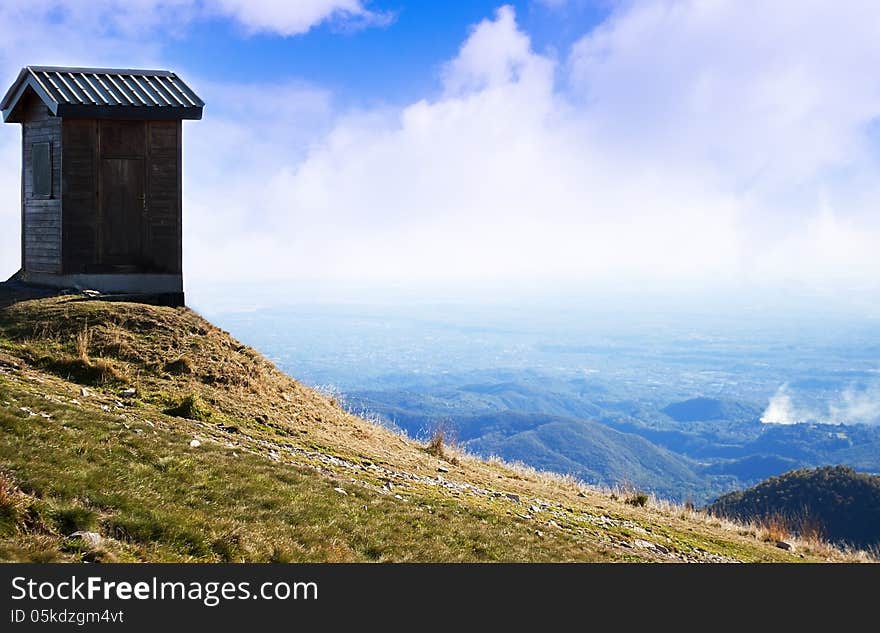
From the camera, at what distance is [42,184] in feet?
79.5

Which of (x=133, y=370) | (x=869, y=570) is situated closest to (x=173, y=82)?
(x=133, y=370)

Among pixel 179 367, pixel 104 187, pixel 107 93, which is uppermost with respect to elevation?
pixel 107 93

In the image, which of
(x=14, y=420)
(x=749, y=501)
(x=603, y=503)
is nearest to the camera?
(x=14, y=420)

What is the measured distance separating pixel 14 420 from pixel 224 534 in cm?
423

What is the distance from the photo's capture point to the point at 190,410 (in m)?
16.0

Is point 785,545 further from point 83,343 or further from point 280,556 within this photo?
point 83,343

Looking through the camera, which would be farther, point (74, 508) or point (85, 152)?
point (85, 152)

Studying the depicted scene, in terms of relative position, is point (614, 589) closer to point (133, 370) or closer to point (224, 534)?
point (224, 534)

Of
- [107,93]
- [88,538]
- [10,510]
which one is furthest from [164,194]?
[88,538]

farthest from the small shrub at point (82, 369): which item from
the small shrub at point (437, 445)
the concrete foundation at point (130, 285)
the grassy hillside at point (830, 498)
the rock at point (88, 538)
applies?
the grassy hillside at point (830, 498)

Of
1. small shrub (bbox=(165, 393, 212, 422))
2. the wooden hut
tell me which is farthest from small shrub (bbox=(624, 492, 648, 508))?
the wooden hut

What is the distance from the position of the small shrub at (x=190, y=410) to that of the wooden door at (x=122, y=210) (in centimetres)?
926

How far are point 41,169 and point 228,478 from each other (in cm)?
1728

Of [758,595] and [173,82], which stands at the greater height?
[173,82]
